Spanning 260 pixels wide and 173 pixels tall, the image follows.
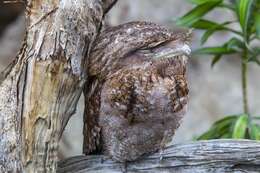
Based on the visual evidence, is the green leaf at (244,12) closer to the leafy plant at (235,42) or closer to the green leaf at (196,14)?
the leafy plant at (235,42)

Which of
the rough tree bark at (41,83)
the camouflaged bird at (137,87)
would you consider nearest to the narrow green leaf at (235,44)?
the camouflaged bird at (137,87)

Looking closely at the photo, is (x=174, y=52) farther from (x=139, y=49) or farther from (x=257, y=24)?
(x=257, y=24)

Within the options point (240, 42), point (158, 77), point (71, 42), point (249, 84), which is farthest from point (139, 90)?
point (249, 84)

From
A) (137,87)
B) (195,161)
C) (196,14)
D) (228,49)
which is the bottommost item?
(195,161)

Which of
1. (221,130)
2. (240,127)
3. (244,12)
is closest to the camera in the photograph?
(244,12)

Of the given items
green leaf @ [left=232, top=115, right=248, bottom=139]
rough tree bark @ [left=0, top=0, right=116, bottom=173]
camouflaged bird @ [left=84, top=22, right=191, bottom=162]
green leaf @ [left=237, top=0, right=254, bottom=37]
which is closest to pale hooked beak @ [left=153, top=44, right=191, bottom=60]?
camouflaged bird @ [left=84, top=22, right=191, bottom=162]

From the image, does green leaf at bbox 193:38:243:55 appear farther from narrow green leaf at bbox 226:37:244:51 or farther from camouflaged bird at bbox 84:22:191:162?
camouflaged bird at bbox 84:22:191:162

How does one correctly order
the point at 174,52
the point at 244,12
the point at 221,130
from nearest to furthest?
the point at 174,52
the point at 244,12
the point at 221,130

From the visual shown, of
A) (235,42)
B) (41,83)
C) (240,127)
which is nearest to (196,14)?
(235,42)
